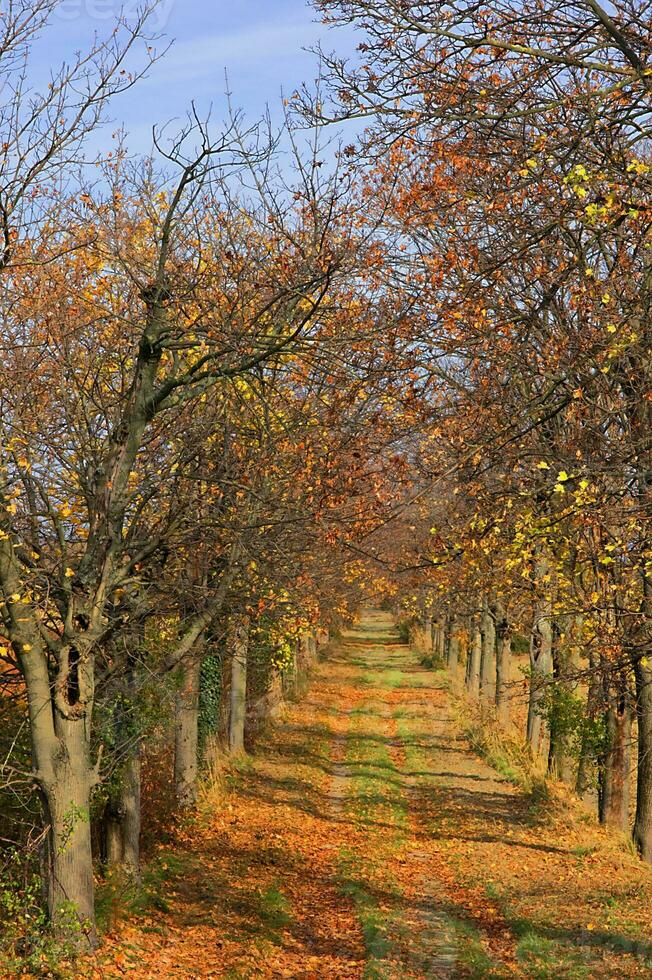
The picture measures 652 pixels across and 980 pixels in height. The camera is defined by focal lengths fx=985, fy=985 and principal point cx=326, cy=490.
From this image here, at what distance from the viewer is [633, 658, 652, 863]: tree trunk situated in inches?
523

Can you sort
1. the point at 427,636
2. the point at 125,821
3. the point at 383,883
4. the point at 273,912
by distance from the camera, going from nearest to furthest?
1. the point at 273,912
2. the point at 125,821
3. the point at 383,883
4. the point at 427,636

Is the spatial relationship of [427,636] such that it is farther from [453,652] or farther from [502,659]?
[502,659]

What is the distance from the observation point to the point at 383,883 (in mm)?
14625

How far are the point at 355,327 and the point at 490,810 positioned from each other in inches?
458

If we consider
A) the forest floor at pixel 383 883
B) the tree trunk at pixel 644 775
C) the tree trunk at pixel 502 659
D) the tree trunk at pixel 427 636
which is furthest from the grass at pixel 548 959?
the tree trunk at pixel 427 636

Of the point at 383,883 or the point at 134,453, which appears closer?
the point at 134,453

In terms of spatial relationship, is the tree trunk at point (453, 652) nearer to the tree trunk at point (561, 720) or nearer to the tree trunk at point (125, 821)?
the tree trunk at point (561, 720)

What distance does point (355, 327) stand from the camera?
12023 millimetres

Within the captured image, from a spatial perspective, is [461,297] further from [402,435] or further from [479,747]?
[479,747]

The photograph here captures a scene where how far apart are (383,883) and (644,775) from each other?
13.6 feet

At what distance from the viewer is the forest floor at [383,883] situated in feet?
36.3

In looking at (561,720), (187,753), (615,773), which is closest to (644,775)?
(615,773)

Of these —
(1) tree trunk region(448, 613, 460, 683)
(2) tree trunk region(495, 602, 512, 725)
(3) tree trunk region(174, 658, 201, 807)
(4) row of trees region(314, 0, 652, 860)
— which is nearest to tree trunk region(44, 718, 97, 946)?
(4) row of trees region(314, 0, 652, 860)

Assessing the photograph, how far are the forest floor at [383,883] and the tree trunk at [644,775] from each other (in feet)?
1.29
